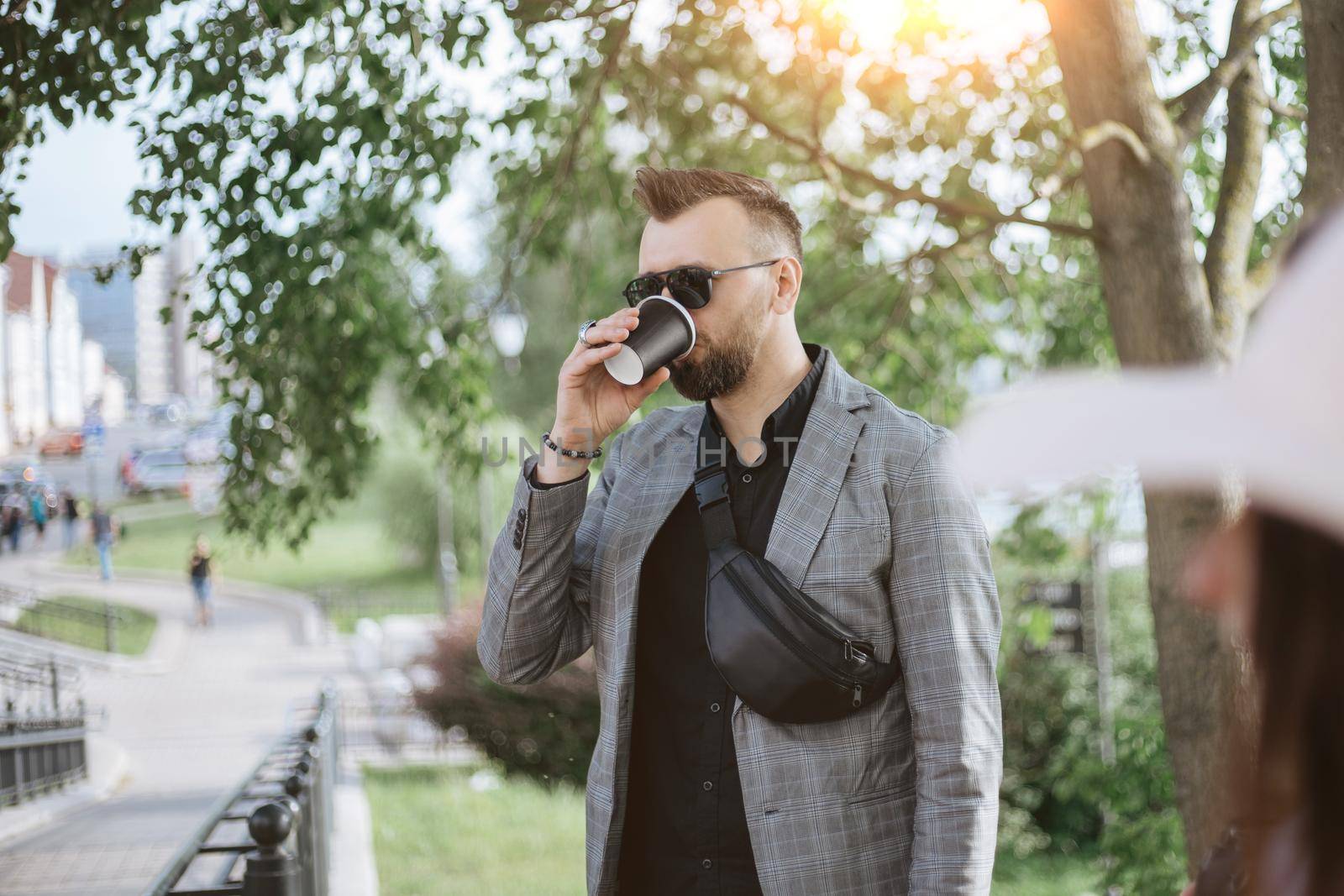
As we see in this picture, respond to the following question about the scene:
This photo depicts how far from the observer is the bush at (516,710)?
11.6m

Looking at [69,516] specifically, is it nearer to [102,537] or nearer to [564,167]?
[102,537]

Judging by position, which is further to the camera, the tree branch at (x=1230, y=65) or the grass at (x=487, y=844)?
the grass at (x=487, y=844)

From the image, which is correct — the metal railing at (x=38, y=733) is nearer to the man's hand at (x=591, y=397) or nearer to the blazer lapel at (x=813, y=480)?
the man's hand at (x=591, y=397)

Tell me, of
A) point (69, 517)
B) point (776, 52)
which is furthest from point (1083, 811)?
point (69, 517)

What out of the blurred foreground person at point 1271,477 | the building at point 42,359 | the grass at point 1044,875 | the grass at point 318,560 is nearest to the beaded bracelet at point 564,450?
the blurred foreground person at point 1271,477

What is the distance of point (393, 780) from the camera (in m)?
11.9

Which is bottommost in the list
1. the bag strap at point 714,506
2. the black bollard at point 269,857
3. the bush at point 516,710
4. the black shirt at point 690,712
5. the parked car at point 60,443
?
the bush at point 516,710

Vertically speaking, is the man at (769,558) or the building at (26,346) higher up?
the building at (26,346)

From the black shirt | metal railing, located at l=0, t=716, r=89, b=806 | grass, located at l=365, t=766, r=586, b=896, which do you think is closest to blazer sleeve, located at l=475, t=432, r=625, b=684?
the black shirt

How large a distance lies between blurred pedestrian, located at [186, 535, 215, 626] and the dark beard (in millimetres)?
4781

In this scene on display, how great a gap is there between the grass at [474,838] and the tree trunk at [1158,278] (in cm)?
489

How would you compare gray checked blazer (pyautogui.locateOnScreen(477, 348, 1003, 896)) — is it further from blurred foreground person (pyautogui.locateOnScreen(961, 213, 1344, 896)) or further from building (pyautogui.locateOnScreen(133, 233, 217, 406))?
building (pyautogui.locateOnScreen(133, 233, 217, 406))

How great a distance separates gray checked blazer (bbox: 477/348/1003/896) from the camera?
6.05 feet

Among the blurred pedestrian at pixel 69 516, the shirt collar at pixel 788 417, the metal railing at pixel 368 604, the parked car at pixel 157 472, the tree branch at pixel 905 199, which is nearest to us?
the shirt collar at pixel 788 417
